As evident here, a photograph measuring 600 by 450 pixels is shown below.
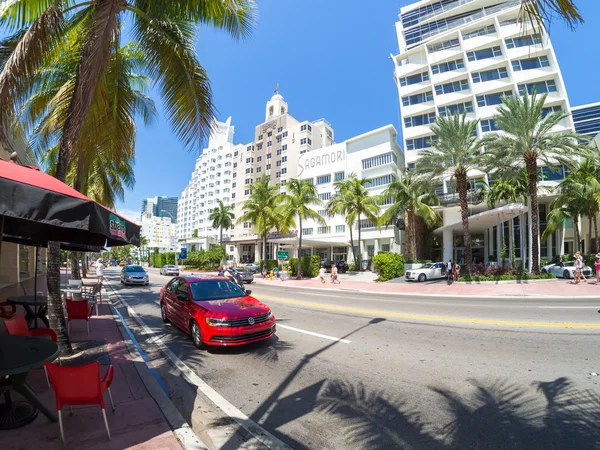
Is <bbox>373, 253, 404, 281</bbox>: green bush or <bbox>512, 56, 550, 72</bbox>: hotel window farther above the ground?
<bbox>512, 56, 550, 72</bbox>: hotel window

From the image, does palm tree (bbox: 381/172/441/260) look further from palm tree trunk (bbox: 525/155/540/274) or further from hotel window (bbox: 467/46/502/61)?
hotel window (bbox: 467/46/502/61)

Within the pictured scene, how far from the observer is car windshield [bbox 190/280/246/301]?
7.49 meters

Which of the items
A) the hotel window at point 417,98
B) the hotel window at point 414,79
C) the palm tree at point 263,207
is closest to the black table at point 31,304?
the palm tree at point 263,207

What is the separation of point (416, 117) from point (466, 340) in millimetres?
44080

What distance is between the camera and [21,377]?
3.55m

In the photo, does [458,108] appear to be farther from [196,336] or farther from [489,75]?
Answer: [196,336]

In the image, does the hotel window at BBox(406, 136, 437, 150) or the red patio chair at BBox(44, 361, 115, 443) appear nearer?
the red patio chair at BBox(44, 361, 115, 443)

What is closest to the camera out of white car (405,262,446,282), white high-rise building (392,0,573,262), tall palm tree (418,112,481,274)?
tall palm tree (418,112,481,274)

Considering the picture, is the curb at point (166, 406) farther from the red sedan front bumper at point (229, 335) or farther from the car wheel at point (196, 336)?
the red sedan front bumper at point (229, 335)

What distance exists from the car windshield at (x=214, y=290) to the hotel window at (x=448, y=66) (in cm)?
4811

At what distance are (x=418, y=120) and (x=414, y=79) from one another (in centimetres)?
681

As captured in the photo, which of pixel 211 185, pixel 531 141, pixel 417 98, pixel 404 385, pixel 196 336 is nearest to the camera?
pixel 404 385

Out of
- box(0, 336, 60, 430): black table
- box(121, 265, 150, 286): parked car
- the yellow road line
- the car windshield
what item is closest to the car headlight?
the car windshield

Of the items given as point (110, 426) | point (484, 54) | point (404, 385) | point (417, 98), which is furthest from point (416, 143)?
point (110, 426)
